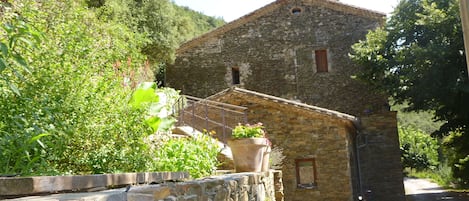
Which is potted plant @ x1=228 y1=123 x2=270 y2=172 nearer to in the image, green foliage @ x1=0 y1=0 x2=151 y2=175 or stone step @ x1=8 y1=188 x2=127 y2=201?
green foliage @ x1=0 y1=0 x2=151 y2=175

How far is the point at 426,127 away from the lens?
45375 mm

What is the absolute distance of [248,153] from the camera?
6.87m

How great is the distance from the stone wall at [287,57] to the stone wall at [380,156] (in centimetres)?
178

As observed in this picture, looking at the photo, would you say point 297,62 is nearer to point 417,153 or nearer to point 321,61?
point 321,61

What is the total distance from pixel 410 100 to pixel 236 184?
38.6 feet

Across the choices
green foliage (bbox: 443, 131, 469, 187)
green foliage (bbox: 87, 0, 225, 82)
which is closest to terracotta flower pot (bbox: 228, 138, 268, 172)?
green foliage (bbox: 87, 0, 225, 82)

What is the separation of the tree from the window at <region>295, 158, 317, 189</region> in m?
4.78

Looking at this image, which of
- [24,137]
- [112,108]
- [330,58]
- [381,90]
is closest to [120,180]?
[24,137]

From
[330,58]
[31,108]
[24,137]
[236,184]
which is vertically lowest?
[236,184]

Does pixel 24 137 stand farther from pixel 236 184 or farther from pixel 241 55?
pixel 241 55

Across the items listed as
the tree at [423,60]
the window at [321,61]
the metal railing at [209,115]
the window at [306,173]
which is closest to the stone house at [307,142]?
the window at [306,173]

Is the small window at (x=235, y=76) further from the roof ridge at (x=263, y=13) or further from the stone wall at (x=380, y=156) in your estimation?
the stone wall at (x=380, y=156)

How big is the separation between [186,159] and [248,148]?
1.31 meters

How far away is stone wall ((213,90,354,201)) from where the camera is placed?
1214 centimetres
